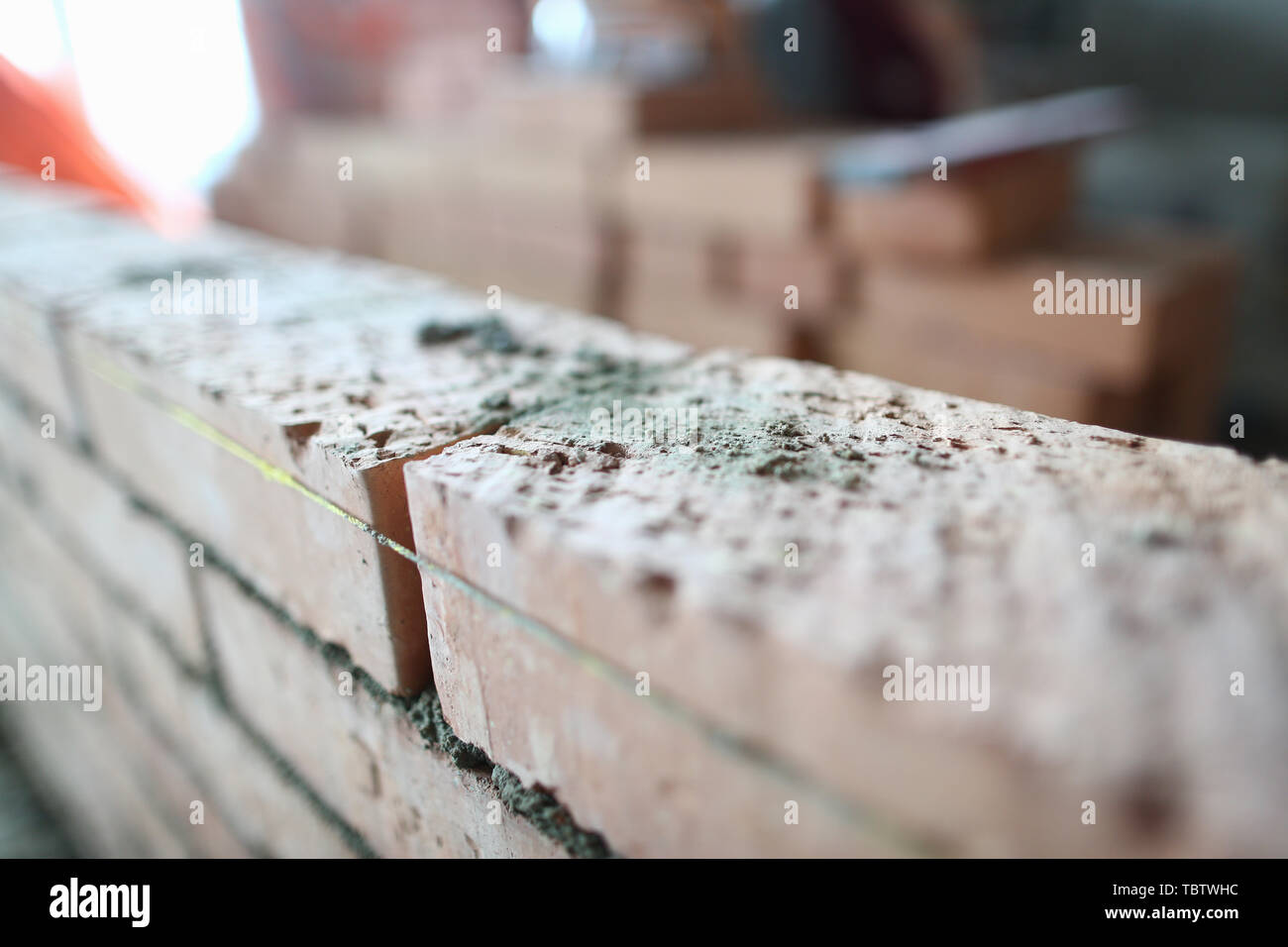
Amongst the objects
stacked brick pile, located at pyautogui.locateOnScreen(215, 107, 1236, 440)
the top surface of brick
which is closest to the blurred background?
stacked brick pile, located at pyautogui.locateOnScreen(215, 107, 1236, 440)

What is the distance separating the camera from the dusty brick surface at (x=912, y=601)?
60 centimetres

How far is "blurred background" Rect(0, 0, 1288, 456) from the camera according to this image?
373 cm

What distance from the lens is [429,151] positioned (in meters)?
5.97

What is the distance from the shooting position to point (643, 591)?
0.78 m

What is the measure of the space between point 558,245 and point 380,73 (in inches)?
174

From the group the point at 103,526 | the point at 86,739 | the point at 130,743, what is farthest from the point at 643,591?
the point at 86,739

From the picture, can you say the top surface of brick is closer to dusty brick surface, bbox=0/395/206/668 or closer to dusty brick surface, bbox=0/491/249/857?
dusty brick surface, bbox=0/395/206/668

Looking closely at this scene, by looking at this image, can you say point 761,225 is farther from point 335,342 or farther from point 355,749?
point 355,749

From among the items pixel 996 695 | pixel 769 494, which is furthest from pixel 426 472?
pixel 996 695

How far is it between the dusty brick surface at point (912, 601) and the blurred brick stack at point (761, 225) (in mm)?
2707

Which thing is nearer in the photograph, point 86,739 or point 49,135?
point 86,739

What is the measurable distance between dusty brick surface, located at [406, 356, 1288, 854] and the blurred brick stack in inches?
107

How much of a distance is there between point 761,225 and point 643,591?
378 cm
